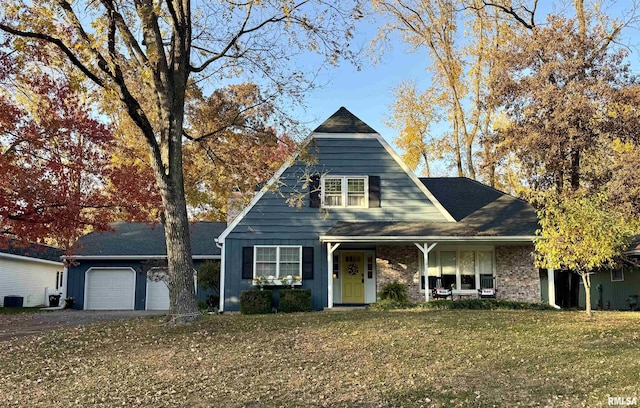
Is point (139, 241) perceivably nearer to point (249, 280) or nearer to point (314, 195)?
point (249, 280)

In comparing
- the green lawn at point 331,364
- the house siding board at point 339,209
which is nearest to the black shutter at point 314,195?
the house siding board at point 339,209

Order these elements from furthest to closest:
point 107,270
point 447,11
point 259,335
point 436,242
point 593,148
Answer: point 447,11 → point 107,270 → point 593,148 → point 436,242 → point 259,335

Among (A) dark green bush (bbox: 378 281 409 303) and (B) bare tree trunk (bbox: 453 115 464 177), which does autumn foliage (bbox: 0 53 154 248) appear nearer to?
(A) dark green bush (bbox: 378 281 409 303)

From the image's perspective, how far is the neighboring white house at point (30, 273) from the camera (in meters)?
24.7

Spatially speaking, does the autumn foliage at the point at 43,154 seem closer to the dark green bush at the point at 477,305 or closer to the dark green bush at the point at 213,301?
the dark green bush at the point at 213,301

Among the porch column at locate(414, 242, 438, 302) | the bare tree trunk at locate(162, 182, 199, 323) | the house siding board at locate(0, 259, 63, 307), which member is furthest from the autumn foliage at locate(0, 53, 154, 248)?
the house siding board at locate(0, 259, 63, 307)

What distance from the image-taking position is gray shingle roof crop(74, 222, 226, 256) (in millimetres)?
21812

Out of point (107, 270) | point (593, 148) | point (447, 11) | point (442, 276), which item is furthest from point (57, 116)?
point (447, 11)

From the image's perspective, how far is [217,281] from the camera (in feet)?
63.5

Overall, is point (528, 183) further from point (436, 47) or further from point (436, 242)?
point (436, 47)

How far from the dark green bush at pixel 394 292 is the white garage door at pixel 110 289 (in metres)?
11.1

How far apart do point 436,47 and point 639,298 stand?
14.8 m

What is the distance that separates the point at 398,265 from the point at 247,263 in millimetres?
4885

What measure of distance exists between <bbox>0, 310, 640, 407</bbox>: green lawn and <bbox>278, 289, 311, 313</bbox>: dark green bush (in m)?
5.27
